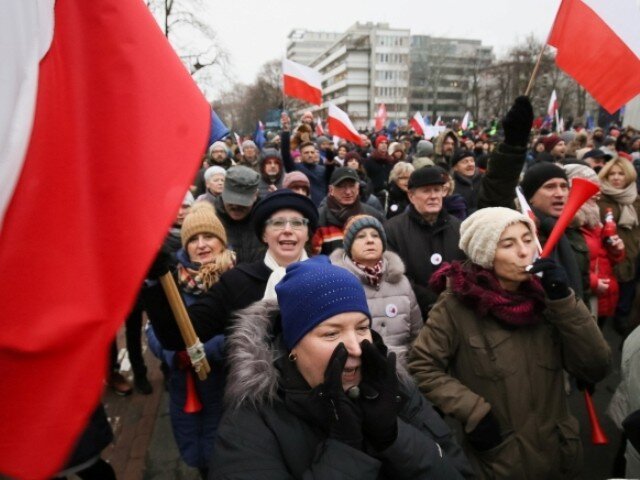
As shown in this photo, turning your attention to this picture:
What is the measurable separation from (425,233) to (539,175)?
0.93m

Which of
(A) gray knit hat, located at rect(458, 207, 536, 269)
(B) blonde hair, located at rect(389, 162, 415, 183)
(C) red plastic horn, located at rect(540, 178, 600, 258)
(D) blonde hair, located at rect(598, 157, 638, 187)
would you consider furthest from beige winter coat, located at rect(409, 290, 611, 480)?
(B) blonde hair, located at rect(389, 162, 415, 183)

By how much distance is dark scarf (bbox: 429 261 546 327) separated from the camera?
2211 millimetres

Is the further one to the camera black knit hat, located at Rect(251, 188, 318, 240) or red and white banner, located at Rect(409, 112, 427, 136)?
red and white banner, located at Rect(409, 112, 427, 136)

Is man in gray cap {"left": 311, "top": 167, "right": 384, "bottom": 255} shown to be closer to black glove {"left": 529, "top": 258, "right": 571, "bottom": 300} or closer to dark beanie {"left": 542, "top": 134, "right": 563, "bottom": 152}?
black glove {"left": 529, "top": 258, "right": 571, "bottom": 300}

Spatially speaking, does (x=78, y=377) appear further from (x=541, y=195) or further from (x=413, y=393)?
(x=541, y=195)

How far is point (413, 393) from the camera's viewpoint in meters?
1.79

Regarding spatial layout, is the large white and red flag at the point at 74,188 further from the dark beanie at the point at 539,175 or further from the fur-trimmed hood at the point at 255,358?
the dark beanie at the point at 539,175

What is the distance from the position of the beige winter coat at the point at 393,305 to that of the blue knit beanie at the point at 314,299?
125 cm

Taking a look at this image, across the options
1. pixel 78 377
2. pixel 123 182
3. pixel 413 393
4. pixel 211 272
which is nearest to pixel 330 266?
pixel 413 393

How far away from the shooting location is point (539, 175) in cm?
328

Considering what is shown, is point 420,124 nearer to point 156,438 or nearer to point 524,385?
point 156,438

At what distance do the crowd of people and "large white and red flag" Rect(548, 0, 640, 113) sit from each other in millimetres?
Result: 443

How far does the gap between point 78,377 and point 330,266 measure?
36.8 inches

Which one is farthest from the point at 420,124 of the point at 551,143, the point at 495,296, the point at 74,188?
the point at 74,188
